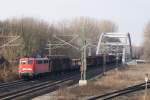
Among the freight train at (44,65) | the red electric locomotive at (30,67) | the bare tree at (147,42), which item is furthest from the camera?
the bare tree at (147,42)

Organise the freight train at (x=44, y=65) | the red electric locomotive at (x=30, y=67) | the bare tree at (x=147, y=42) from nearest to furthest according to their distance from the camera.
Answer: the red electric locomotive at (x=30, y=67), the freight train at (x=44, y=65), the bare tree at (x=147, y=42)

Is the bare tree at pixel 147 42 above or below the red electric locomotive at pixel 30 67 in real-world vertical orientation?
above

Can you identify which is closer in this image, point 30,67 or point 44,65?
point 30,67

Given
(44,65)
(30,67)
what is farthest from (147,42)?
(30,67)

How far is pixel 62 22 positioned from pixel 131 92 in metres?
107

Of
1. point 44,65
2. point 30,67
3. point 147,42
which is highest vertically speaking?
point 147,42

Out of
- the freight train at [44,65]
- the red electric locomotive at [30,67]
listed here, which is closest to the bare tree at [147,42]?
the freight train at [44,65]

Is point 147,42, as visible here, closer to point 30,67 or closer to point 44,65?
point 44,65

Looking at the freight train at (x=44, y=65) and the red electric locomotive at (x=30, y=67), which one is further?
the freight train at (x=44, y=65)

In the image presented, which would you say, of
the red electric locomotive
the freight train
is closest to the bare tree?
the freight train

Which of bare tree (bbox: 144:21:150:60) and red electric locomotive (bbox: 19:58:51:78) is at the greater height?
bare tree (bbox: 144:21:150:60)

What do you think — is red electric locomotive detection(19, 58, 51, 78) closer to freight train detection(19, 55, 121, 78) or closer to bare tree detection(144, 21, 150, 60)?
freight train detection(19, 55, 121, 78)

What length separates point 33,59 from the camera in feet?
165

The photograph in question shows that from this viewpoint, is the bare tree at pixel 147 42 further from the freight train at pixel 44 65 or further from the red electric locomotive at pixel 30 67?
the red electric locomotive at pixel 30 67
